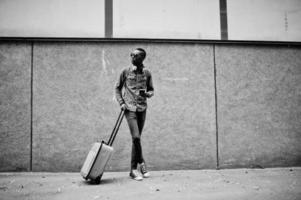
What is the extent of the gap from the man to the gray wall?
2.88 ft

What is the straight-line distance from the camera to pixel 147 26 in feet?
17.0

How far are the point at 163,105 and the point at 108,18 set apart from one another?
202 centimetres

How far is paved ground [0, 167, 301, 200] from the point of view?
10.7 feet

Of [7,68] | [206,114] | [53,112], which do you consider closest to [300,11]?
[206,114]

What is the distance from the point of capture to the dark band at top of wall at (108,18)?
5105 mm

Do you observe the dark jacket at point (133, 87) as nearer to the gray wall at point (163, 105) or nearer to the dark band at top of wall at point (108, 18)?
the gray wall at point (163, 105)

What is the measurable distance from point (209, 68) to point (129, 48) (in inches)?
64.2

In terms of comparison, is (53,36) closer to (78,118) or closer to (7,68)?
(7,68)

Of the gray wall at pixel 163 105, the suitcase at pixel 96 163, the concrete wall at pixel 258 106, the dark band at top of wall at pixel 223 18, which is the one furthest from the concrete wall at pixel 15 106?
the dark band at top of wall at pixel 223 18

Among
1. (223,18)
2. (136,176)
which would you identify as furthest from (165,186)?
(223,18)

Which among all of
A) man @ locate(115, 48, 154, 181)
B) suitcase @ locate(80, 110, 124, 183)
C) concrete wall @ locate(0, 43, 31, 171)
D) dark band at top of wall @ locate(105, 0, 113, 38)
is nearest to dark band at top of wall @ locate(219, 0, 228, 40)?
man @ locate(115, 48, 154, 181)

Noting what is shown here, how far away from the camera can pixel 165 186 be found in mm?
3695

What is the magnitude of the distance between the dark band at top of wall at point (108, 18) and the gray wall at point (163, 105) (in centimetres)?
25

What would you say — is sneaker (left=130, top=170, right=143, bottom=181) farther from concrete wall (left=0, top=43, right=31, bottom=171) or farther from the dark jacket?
concrete wall (left=0, top=43, right=31, bottom=171)
